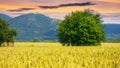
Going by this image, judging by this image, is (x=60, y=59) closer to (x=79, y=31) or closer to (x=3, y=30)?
(x=79, y=31)

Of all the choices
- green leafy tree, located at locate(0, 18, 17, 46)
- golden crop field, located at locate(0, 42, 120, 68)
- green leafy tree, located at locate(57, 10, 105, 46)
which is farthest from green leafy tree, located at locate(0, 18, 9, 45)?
golden crop field, located at locate(0, 42, 120, 68)

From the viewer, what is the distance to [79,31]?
2874 inches

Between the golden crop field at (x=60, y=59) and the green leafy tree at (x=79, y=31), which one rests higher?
the golden crop field at (x=60, y=59)

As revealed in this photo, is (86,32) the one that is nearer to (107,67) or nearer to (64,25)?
(64,25)

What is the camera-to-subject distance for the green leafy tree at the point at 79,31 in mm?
72875

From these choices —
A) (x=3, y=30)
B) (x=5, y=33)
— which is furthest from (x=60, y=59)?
(x=3, y=30)

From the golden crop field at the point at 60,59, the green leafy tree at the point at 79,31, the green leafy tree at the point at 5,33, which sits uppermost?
the golden crop field at the point at 60,59

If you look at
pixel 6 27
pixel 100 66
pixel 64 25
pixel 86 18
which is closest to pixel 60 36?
pixel 64 25

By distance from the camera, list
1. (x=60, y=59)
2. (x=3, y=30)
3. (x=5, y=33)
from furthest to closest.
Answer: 1. (x=3, y=30)
2. (x=5, y=33)
3. (x=60, y=59)

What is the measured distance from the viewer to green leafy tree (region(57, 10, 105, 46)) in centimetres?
7288

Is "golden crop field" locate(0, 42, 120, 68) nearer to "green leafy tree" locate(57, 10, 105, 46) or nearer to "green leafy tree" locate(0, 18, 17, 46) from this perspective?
"green leafy tree" locate(57, 10, 105, 46)

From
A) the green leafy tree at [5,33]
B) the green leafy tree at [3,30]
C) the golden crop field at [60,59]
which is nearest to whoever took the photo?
the golden crop field at [60,59]

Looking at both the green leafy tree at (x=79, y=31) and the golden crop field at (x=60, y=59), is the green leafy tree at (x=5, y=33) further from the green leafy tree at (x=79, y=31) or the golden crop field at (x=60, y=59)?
the golden crop field at (x=60, y=59)

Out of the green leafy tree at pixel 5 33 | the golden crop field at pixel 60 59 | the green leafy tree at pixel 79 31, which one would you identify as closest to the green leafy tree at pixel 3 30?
the green leafy tree at pixel 5 33
